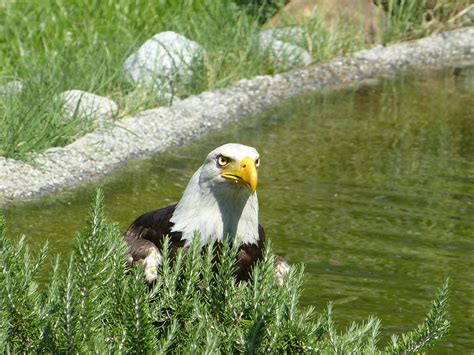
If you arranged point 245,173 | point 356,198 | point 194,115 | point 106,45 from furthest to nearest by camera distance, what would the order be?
point 106,45 < point 194,115 < point 356,198 < point 245,173

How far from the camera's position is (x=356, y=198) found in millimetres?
8742

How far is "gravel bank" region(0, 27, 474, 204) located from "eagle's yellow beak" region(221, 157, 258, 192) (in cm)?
298

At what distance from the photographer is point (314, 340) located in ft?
14.2

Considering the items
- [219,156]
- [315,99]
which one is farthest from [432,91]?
[219,156]

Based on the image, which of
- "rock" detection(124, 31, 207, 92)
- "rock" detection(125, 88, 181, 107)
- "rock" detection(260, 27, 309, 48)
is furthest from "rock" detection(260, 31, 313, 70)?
"rock" detection(125, 88, 181, 107)

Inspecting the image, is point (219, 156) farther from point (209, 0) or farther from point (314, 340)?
point (209, 0)

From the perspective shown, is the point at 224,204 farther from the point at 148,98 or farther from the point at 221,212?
the point at 148,98

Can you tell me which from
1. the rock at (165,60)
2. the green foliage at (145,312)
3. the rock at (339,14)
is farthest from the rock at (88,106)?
the green foliage at (145,312)

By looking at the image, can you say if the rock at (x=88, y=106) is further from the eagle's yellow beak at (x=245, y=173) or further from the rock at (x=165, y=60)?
the eagle's yellow beak at (x=245, y=173)

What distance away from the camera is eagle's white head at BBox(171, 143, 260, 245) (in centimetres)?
562

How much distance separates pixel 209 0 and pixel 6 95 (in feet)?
13.8

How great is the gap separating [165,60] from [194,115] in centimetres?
94

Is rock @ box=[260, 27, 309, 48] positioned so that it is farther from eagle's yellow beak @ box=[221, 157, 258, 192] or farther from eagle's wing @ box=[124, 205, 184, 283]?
eagle's yellow beak @ box=[221, 157, 258, 192]

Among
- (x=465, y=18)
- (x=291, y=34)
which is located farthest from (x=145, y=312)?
(x=465, y=18)
